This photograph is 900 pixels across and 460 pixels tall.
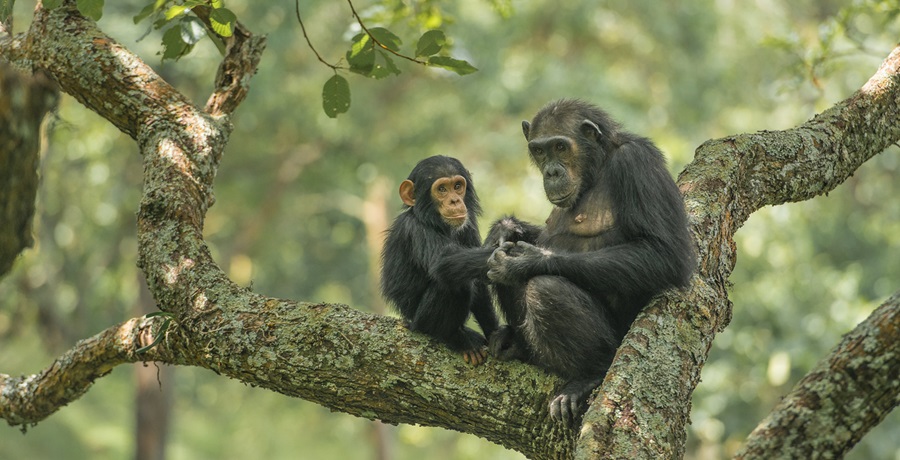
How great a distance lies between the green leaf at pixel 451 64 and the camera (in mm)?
4656

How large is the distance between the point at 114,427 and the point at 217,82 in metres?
21.4

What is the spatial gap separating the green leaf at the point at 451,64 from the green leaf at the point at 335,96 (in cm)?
67

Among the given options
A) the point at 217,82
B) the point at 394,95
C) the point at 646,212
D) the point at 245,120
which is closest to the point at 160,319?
the point at 217,82

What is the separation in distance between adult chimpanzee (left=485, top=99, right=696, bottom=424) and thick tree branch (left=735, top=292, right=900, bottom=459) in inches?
55.1

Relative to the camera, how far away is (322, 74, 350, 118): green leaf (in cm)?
514

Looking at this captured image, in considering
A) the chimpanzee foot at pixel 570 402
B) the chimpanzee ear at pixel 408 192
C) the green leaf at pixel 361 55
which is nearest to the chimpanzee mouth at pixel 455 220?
the chimpanzee ear at pixel 408 192

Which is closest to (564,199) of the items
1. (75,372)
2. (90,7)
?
(90,7)

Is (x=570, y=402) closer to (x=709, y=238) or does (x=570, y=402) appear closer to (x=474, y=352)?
(x=474, y=352)

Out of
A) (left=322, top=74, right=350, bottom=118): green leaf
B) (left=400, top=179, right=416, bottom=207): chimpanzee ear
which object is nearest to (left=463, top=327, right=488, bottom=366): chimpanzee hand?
(left=400, top=179, right=416, bottom=207): chimpanzee ear

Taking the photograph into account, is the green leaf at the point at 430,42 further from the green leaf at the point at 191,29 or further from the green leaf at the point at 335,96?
the green leaf at the point at 191,29

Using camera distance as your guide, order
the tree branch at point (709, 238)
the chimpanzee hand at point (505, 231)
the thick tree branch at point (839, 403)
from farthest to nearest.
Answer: the chimpanzee hand at point (505, 231), the tree branch at point (709, 238), the thick tree branch at point (839, 403)

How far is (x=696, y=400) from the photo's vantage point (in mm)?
15820

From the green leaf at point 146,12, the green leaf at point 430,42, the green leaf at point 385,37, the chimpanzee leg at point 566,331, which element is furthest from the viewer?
the green leaf at point 146,12

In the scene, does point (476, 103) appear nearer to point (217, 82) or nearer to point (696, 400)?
point (696, 400)
